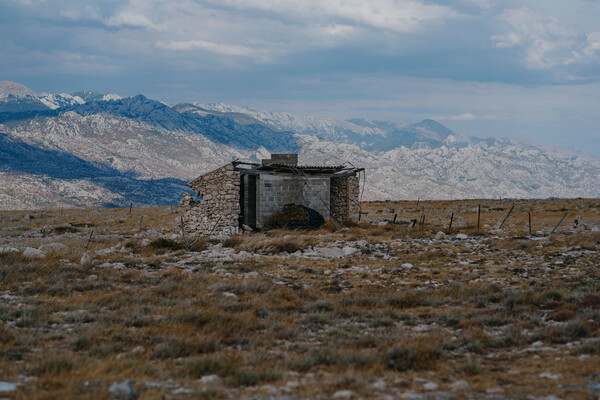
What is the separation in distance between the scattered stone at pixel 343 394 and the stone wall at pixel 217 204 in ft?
66.1

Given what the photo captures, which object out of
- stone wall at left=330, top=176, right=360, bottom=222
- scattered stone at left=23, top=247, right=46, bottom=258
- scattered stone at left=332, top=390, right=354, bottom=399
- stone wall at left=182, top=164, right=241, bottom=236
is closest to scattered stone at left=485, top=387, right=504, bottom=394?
scattered stone at left=332, top=390, right=354, bottom=399

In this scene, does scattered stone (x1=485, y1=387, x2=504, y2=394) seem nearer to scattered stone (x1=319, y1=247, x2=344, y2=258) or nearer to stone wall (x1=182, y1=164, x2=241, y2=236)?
scattered stone (x1=319, y1=247, x2=344, y2=258)

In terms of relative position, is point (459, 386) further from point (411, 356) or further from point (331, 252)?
point (331, 252)

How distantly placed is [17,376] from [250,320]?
3.98 m

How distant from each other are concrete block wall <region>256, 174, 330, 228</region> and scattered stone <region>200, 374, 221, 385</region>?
20727 mm

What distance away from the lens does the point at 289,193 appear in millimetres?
27953

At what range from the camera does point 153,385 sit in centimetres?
608

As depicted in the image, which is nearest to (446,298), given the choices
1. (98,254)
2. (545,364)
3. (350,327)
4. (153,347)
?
(350,327)

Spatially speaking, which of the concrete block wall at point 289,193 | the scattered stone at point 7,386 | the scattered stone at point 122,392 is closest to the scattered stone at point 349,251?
the concrete block wall at point 289,193

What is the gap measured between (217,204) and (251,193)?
7.31 ft

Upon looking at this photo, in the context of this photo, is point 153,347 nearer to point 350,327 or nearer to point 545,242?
point 350,327

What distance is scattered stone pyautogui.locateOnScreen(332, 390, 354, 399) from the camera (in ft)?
18.6

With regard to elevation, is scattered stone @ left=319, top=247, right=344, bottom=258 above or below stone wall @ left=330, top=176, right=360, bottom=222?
below

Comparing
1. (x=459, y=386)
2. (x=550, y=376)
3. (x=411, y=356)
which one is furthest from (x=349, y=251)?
(x=459, y=386)
